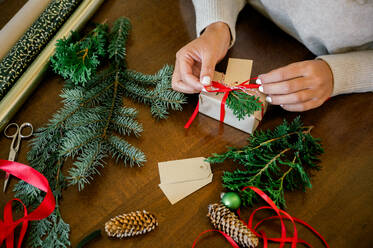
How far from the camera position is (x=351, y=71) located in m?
0.74

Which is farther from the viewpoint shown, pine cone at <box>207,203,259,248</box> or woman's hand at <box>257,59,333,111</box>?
woman's hand at <box>257,59,333,111</box>

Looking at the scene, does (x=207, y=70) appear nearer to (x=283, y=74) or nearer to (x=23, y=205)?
(x=283, y=74)

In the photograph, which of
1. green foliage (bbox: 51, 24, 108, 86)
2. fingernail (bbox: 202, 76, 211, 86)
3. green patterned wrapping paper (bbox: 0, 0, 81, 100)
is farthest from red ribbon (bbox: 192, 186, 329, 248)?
green patterned wrapping paper (bbox: 0, 0, 81, 100)

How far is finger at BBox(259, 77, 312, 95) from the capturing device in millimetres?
682

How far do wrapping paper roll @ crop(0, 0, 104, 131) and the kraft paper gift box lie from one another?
50 centimetres

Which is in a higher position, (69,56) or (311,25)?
(69,56)

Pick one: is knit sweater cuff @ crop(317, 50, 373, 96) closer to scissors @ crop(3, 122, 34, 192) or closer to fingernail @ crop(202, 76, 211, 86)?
fingernail @ crop(202, 76, 211, 86)

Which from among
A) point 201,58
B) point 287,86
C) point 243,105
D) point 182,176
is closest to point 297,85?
point 287,86

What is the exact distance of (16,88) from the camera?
0.78m

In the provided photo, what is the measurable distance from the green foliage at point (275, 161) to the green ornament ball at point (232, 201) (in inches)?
0.7

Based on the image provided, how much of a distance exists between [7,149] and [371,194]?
0.94 metres

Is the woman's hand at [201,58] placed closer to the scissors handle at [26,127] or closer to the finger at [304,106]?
the finger at [304,106]

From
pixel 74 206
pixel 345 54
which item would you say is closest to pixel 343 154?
pixel 345 54

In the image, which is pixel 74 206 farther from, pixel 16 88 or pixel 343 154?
pixel 343 154
